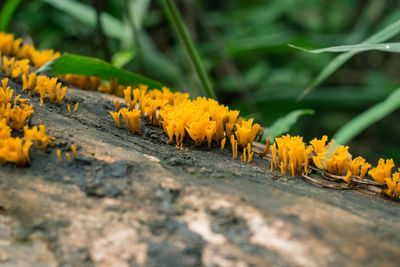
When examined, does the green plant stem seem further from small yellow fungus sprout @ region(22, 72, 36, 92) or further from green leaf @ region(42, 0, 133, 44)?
green leaf @ region(42, 0, 133, 44)

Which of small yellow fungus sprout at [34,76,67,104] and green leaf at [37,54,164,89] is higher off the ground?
green leaf at [37,54,164,89]

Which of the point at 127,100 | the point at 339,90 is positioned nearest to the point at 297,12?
the point at 339,90

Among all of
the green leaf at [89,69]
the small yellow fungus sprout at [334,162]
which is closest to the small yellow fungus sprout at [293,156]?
the small yellow fungus sprout at [334,162]

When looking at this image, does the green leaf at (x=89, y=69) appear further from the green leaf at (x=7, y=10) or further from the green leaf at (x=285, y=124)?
the green leaf at (x=7, y=10)

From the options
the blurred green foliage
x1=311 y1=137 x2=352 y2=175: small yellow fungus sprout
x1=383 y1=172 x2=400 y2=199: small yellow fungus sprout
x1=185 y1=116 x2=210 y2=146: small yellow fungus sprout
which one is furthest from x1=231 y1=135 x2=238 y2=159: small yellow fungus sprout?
the blurred green foliage

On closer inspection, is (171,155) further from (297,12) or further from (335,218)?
(297,12)
